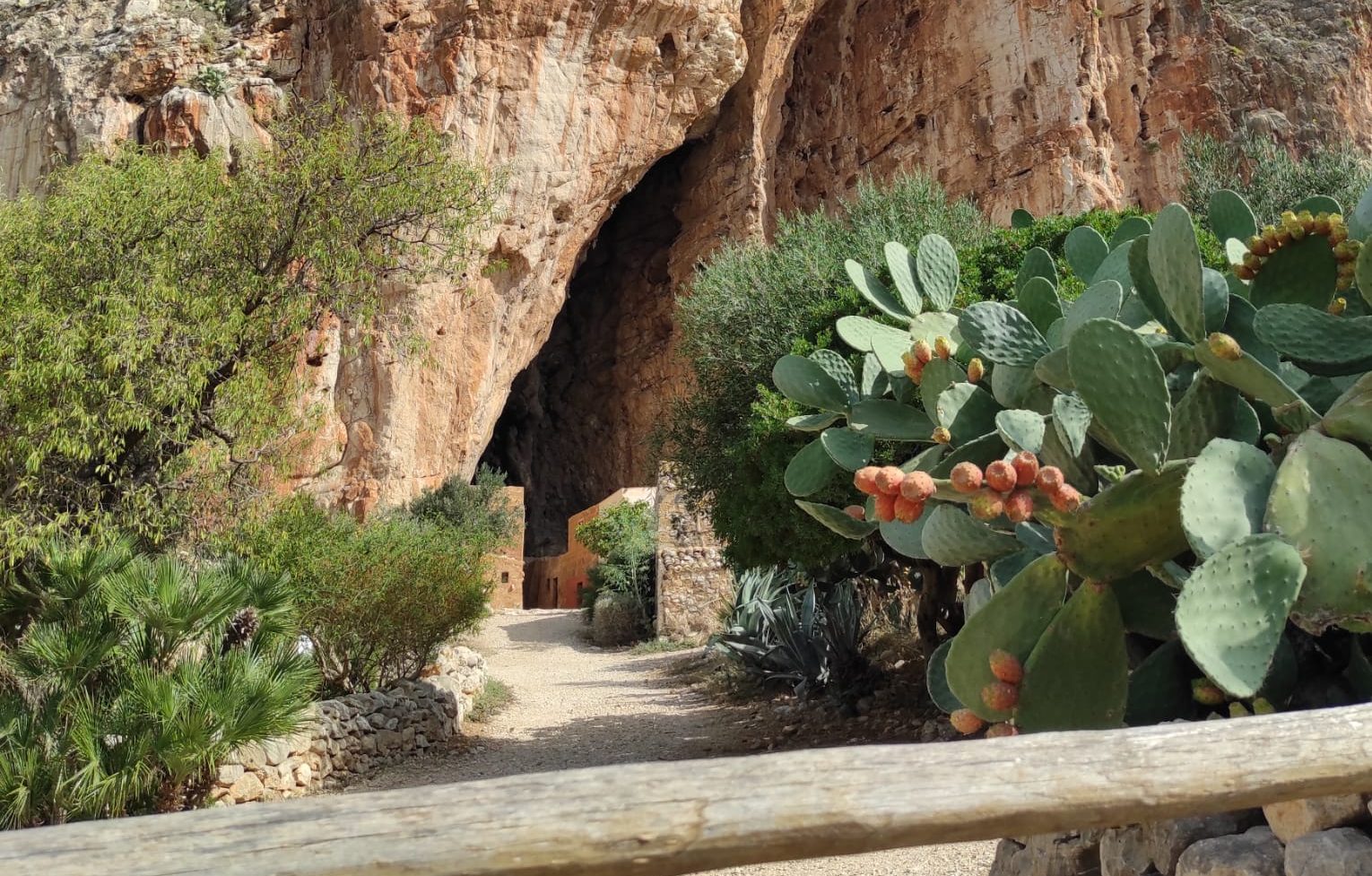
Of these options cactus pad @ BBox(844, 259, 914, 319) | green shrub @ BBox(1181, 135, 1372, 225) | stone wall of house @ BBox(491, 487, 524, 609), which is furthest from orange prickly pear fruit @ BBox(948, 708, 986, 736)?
stone wall of house @ BBox(491, 487, 524, 609)

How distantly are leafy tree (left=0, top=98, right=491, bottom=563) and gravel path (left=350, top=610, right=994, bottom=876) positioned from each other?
2.70 m

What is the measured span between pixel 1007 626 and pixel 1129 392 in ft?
2.06

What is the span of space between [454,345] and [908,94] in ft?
36.1

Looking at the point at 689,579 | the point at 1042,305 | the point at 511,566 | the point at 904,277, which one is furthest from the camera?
the point at 511,566

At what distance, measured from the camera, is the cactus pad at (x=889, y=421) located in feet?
11.6

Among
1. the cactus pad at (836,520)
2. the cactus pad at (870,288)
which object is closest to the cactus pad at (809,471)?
the cactus pad at (836,520)

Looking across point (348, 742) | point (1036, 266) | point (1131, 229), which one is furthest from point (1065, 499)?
point (348, 742)

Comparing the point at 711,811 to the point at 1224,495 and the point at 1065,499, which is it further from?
the point at 1224,495

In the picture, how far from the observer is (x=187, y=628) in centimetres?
538

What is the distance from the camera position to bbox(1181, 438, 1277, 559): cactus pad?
2.02 m

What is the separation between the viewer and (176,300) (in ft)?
21.7

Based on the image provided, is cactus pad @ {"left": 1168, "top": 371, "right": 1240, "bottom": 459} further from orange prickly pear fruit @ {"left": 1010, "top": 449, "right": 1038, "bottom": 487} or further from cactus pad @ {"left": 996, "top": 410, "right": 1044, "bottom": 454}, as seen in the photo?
orange prickly pear fruit @ {"left": 1010, "top": 449, "right": 1038, "bottom": 487}

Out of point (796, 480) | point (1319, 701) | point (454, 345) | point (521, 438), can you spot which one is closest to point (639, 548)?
point (454, 345)

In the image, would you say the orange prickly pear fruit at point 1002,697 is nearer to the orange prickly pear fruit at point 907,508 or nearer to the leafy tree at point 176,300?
the orange prickly pear fruit at point 907,508
